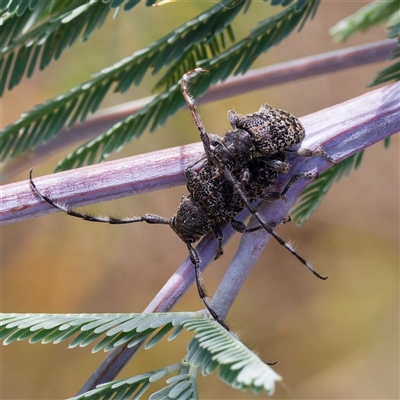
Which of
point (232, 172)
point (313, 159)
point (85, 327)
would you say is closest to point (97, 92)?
point (232, 172)

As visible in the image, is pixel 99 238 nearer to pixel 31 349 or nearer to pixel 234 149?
pixel 31 349

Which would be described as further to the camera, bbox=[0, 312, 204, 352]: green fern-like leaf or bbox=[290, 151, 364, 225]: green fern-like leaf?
bbox=[290, 151, 364, 225]: green fern-like leaf

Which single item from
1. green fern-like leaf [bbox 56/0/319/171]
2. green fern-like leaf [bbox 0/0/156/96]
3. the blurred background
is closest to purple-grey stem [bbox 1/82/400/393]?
green fern-like leaf [bbox 56/0/319/171]

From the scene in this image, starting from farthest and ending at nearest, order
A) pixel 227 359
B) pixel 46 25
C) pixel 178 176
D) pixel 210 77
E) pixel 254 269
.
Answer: pixel 254 269, pixel 210 77, pixel 46 25, pixel 178 176, pixel 227 359

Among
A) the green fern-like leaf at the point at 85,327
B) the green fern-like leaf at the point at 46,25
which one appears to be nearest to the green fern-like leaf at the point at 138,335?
the green fern-like leaf at the point at 85,327

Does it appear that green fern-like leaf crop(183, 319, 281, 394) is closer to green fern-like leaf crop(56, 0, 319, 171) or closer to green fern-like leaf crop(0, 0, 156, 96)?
green fern-like leaf crop(56, 0, 319, 171)

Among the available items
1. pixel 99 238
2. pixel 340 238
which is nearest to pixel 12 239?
pixel 99 238

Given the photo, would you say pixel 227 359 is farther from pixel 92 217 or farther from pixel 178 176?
pixel 92 217
